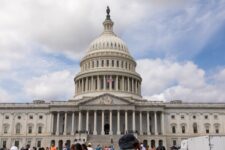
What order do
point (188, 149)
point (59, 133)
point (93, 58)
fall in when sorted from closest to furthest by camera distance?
point (188, 149), point (59, 133), point (93, 58)

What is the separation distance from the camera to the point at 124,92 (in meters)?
109

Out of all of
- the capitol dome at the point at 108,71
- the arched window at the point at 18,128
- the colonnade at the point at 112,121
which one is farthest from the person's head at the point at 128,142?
the arched window at the point at 18,128

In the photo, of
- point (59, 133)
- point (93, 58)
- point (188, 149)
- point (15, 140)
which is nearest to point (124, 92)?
point (93, 58)

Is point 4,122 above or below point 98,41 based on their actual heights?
below

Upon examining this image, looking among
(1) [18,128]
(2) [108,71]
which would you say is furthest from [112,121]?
(1) [18,128]

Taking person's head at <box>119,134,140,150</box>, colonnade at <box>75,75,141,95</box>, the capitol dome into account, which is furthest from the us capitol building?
person's head at <box>119,134,140,150</box>

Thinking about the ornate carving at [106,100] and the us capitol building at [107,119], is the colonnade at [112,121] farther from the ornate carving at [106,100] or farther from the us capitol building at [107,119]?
the ornate carving at [106,100]

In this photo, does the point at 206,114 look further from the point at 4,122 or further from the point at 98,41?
the point at 4,122

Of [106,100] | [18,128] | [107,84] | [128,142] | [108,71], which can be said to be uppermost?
[108,71]

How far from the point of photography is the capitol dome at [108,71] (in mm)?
Result: 109875

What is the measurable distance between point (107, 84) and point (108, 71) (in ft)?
13.9

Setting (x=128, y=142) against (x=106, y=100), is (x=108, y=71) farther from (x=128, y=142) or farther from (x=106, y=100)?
(x=128, y=142)

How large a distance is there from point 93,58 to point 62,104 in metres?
23.2

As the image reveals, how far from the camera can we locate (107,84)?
110m
